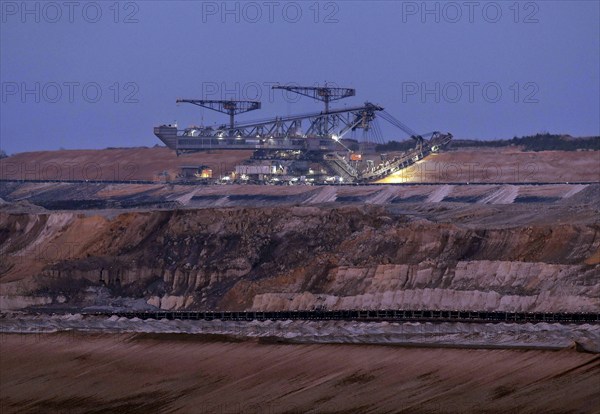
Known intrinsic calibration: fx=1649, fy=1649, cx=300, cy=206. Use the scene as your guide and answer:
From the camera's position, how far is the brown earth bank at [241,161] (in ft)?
350

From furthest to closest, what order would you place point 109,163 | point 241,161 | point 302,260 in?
1. point 109,163
2. point 241,161
3. point 302,260

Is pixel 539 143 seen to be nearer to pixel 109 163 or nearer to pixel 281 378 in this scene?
pixel 109 163

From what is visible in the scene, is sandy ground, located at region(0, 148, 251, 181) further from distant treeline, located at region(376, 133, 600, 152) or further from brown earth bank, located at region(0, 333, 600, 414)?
brown earth bank, located at region(0, 333, 600, 414)

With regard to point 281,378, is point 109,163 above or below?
above

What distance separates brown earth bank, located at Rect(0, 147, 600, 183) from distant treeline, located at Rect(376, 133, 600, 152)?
7.87ft

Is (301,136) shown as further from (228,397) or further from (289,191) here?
(228,397)

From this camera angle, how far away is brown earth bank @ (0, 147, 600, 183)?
10675cm

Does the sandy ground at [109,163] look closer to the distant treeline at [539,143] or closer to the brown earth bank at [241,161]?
the brown earth bank at [241,161]

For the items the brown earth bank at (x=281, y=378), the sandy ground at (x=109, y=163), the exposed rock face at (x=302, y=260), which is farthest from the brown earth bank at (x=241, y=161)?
the brown earth bank at (x=281, y=378)

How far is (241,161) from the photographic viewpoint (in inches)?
4813

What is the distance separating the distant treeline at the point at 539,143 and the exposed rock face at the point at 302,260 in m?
46.9

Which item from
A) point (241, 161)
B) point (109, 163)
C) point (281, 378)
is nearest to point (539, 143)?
point (241, 161)

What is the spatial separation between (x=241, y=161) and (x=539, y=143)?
73.3ft

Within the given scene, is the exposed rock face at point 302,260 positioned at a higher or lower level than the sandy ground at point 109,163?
lower
